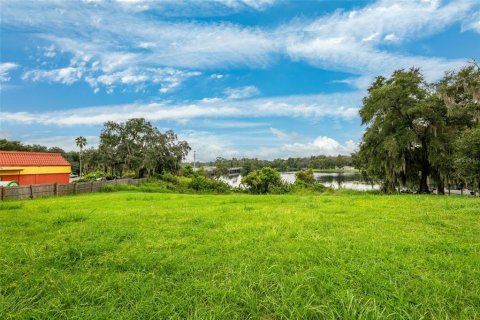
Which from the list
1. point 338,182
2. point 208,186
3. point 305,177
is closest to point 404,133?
point 305,177

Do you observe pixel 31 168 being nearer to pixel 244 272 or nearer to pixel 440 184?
pixel 244 272

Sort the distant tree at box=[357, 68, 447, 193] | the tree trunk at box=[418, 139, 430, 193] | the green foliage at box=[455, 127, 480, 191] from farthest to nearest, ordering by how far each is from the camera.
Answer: the tree trunk at box=[418, 139, 430, 193] → the distant tree at box=[357, 68, 447, 193] → the green foliage at box=[455, 127, 480, 191]

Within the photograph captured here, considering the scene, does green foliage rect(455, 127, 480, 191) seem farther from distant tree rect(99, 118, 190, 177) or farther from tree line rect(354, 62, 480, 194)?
distant tree rect(99, 118, 190, 177)

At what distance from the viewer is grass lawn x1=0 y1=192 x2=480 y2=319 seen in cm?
233

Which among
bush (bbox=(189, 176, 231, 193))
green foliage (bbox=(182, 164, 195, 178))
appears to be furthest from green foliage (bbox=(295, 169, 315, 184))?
green foliage (bbox=(182, 164, 195, 178))

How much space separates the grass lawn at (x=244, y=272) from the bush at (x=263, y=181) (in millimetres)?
26116

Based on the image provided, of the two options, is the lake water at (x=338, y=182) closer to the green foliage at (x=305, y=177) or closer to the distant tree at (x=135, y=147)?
the green foliage at (x=305, y=177)

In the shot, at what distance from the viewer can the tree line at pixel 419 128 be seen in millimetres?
15836

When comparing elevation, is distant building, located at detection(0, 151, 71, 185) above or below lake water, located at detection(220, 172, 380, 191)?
above

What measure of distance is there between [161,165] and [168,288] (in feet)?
114

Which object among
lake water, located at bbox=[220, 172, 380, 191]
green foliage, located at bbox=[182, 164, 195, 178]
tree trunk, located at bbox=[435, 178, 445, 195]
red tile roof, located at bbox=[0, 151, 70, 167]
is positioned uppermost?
red tile roof, located at bbox=[0, 151, 70, 167]

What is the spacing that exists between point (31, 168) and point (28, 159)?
788 mm

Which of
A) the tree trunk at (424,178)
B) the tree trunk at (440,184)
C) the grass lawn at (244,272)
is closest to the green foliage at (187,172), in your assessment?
the tree trunk at (424,178)

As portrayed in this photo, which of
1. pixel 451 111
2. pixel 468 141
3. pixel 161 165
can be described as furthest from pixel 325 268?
pixel 161 165
